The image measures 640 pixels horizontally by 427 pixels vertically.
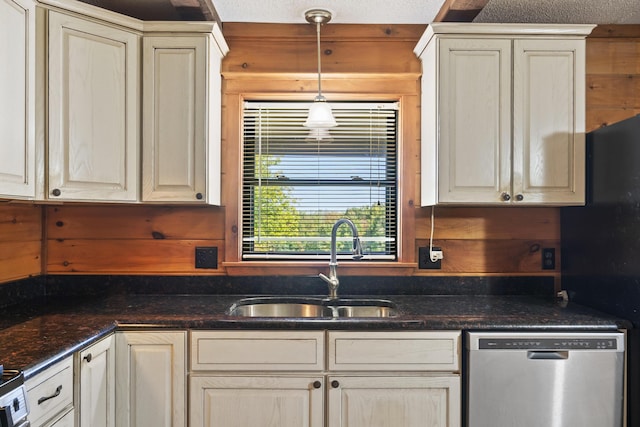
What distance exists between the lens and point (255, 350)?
1.86m

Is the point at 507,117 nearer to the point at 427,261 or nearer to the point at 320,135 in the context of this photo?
the point at 427,261

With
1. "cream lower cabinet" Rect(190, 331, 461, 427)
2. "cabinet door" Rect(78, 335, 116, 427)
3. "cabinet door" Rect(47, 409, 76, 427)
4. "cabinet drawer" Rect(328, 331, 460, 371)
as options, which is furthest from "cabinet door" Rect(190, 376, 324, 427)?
"cabinet door" Rect(47, 409, 76, 427)

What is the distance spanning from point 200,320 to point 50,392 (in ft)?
1.89

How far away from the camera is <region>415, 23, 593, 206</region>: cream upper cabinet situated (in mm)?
2139

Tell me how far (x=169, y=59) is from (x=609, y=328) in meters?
2.24

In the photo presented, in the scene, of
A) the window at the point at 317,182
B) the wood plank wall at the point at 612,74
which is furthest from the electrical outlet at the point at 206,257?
the wood plank wall at the point at 612,74

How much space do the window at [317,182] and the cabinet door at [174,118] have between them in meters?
0.42

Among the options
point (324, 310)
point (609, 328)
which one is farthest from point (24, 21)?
point (609, 328)

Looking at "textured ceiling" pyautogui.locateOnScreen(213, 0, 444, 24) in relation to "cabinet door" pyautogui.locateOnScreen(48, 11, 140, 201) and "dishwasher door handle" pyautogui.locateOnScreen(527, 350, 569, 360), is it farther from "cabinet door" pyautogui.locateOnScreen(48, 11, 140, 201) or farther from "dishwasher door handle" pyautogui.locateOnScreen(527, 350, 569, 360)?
"dishwasher door handle" pyautogui.locateOnScreen(527, 350, 569, 360)

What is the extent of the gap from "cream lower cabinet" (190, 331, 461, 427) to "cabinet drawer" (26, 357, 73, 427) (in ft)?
1.54

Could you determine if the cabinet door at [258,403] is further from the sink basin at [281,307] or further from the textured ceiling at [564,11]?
the textured ceiling at [564,11]

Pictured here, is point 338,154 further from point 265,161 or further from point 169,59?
point 169,59

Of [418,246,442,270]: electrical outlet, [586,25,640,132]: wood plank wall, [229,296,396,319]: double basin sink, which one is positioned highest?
[586,25,640,132]: wood plank wall

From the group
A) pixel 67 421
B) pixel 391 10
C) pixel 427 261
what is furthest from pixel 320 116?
pixel 67 421
